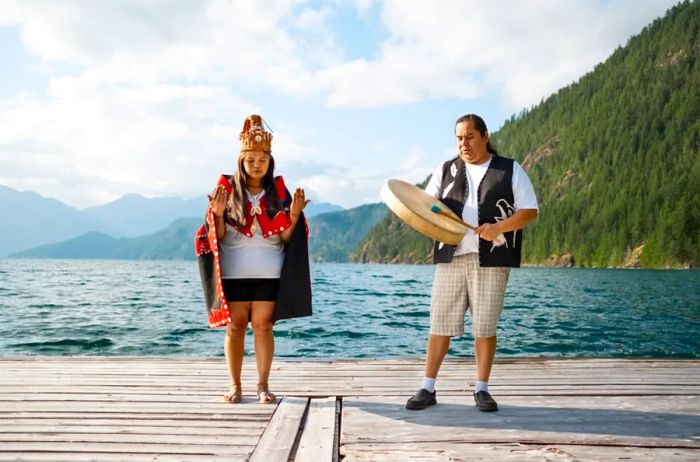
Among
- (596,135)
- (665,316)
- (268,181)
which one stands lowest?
(665,316)

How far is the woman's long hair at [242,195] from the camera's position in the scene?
17.3ft

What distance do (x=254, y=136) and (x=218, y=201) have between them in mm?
694

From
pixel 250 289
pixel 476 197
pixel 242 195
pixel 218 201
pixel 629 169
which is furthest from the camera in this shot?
pixel 629 169

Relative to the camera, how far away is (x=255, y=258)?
5398 millimetres

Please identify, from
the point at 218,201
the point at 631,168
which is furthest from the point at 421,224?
the point at 631,168

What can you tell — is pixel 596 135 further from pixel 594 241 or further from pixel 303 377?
pixel 303 377

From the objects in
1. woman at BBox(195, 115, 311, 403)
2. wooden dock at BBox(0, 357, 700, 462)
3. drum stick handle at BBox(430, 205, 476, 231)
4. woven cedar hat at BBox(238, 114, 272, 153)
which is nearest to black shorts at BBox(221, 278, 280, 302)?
woman at BBox(195, 115, 311, 403)

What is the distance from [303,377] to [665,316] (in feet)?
79.3

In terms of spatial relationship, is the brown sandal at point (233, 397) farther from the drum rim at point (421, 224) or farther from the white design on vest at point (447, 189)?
the white design on vest at point (447, 189)

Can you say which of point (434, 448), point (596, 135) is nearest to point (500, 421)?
point (434, 448)

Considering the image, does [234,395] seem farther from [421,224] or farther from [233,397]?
[421,224]

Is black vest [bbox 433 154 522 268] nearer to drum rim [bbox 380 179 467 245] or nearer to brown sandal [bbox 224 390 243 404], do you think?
drum rim [bbox 380 179 467 245]

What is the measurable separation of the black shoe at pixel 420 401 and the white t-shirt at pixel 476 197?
1235mm

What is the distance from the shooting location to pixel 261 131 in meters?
5.35
